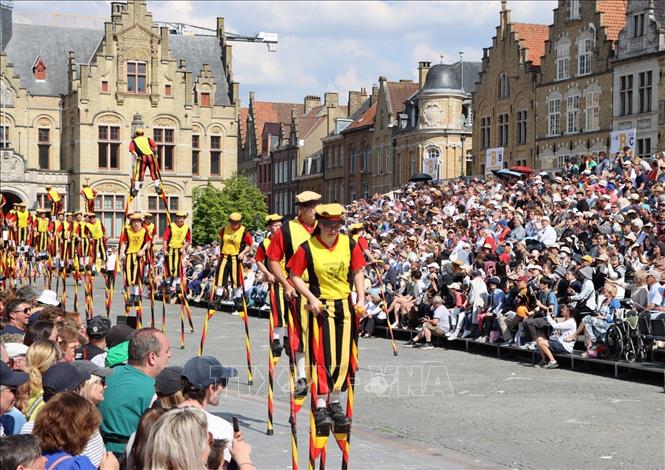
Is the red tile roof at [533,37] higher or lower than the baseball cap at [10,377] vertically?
higher

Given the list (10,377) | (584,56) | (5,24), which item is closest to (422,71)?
(584,56)

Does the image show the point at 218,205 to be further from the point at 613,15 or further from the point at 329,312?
the point at 329,312

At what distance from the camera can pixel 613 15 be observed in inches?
2194

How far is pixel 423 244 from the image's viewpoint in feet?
97.6

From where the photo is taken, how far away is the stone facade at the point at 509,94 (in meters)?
60.3

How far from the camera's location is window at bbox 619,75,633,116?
171ft

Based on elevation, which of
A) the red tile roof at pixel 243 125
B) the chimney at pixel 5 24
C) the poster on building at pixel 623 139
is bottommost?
the poster on building at pixel 623 139

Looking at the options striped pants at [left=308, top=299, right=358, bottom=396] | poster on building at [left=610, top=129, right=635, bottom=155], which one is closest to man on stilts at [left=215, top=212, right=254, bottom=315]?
striped pants at [left=308, top=299, right=358, bottom=396]

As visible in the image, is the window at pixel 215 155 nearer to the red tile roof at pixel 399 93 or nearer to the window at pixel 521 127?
the red tile roof at pixel 399 93

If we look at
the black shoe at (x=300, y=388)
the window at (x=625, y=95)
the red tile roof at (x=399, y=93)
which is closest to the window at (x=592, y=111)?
the window at (x=625, y=95)

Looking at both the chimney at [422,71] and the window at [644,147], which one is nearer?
the window at [644,147]

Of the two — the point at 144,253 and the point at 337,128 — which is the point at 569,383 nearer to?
the point at 144,253

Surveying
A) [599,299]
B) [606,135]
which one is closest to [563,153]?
[606,135]

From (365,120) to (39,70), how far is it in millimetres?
23514
